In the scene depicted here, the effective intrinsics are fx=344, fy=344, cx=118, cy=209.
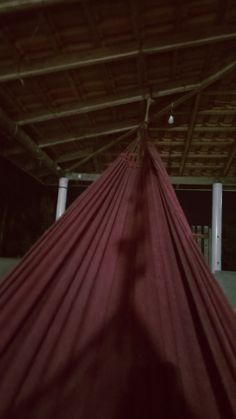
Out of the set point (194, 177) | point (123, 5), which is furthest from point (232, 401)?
point (194, 177)

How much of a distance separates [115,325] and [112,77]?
2377 mm

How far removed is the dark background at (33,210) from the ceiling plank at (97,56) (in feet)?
5.95

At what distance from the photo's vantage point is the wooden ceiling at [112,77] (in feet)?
6.67

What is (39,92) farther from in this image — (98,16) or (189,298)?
(189,298)

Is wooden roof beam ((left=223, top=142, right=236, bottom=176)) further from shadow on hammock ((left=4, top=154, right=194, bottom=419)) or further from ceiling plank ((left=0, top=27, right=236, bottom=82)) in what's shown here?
shadow on hammock ((left=4, top=154, right=194, bottom=419))

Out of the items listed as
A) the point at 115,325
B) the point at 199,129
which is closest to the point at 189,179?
the point at 199,129

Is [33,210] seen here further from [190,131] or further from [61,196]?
[190,131]

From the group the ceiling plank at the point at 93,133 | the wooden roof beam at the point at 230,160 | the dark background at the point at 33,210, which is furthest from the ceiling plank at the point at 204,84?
the dark background at the point at 33,210

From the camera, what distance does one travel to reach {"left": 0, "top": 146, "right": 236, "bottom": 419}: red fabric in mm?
627

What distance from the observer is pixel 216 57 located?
288 cm

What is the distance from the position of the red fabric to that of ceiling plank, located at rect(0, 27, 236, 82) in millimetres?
1539

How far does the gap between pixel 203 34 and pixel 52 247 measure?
6.75 feet

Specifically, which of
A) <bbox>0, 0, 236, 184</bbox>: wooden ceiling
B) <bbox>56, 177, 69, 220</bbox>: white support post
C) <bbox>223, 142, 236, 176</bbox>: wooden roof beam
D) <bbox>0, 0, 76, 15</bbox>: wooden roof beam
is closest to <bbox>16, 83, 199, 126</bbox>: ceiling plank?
<bbox>0, 0, 236, 184</bbox>: wooden ceiling

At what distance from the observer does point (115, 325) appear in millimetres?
774
